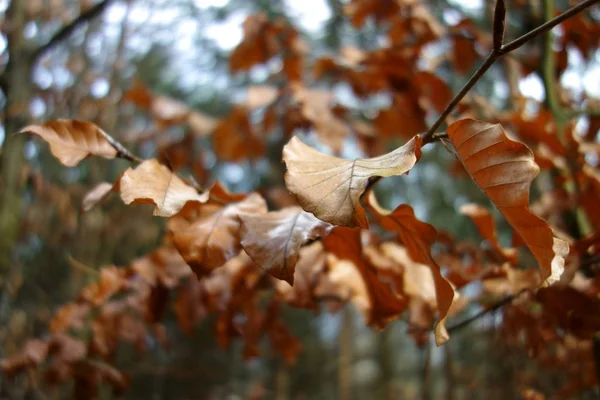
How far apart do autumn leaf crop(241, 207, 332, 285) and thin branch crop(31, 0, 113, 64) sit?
92 centimetres

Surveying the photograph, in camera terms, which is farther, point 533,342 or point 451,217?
point 451,217

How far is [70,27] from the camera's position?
1.27 m

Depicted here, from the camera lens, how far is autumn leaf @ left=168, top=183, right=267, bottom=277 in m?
0.56

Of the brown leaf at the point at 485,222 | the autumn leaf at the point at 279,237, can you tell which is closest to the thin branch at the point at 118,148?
the autumn leaf at the point at 279,237

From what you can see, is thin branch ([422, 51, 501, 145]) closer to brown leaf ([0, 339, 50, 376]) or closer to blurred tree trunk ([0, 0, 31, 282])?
brown leaf ([0, 339, 50, 376])

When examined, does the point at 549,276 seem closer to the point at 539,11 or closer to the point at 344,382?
the point at 539,11

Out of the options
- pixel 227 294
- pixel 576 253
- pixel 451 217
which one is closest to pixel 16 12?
pixel 227 294

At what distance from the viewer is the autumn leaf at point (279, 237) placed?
19.2 inches

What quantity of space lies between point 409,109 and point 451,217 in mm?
3172

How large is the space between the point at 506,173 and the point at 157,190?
0.36 meters

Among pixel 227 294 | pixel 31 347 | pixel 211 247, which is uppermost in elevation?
pixel 211 247

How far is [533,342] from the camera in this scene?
0.78 meters

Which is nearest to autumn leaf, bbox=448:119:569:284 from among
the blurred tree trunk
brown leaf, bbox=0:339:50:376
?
brown leaf, bbox=0:339:50:376

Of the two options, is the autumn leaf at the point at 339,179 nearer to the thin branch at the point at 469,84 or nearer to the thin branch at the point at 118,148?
the thin branch at the point at 469,84
